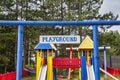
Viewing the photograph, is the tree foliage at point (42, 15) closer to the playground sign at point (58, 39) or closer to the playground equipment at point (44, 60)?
the playground equipment at point (44, 60)

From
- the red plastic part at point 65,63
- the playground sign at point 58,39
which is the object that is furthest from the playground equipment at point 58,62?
the playground sign at point 58,39

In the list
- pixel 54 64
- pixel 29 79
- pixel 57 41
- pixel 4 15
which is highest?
pixel 4 15

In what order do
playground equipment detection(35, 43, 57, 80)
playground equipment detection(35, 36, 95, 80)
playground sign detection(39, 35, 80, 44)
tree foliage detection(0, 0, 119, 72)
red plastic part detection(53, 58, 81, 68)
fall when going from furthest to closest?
tree foliage detection(0, 0, 119, 72), red plastic part detection(53, 58, 81, 68), playground equipment detection(35, 43, 57, 80), playground equipment detection(35, 36, 95, 80), playground sign detection(39, 35, 80, 44)

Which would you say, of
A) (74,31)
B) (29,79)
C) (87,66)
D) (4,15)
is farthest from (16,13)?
(87,66)

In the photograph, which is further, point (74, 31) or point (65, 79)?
point (74, 31)

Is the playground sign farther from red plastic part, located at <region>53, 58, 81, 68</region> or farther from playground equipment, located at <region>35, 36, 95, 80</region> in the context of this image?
red plastic part, located at <region>53, 58, 81, 68</region>

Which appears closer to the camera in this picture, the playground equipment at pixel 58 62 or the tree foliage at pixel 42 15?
the playground equipment at pixel 58 62

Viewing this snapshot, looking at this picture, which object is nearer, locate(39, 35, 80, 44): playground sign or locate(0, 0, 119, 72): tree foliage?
locate(39, 35, 80, 44): playground sign

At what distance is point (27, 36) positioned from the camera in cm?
3541

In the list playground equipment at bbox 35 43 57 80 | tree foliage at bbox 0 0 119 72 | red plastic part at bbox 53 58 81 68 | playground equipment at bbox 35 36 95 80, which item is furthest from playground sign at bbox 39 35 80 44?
tree foliage at bbox 0 0 119 72

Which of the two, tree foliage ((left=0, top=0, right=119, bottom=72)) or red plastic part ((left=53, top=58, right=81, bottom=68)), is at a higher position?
tree foliage ((left=0, top=0, right=119, bottom=72))

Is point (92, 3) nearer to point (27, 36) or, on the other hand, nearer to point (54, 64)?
point (27, 36)

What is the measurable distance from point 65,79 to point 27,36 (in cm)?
967

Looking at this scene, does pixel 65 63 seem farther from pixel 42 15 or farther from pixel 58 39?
pixel 42 15
